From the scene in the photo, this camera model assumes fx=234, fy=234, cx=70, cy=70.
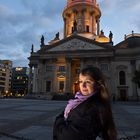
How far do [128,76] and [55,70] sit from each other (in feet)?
66.1

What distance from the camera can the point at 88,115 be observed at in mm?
2461

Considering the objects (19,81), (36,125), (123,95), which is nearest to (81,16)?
(123,95)

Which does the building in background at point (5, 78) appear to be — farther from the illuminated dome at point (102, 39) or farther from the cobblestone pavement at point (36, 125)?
the cobblestone pavement at point (36, 125)

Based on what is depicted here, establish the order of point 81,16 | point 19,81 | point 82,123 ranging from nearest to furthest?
point 82,123 → point 81,16 → point 19,81

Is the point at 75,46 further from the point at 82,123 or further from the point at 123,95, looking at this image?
the point at 82,123

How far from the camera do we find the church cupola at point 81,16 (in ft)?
248

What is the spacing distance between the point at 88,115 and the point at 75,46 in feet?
207

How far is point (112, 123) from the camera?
265 centimetres

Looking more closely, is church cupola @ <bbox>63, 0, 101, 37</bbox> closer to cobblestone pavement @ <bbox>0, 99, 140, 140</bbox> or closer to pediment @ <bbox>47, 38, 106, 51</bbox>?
pediment @ <bbox>47, 38, 106, 51</bbox>

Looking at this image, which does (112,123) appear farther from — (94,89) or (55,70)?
(55,70)

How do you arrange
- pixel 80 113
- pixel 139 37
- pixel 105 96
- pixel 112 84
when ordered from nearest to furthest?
pixel 80 113, pixel 105 96, pixel 112 84, pixel 139 37

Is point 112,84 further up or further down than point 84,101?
further up

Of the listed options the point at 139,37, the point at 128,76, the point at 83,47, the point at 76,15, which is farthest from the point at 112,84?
the point at 76,15

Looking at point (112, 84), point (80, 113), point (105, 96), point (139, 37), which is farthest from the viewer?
point (139, 37)
